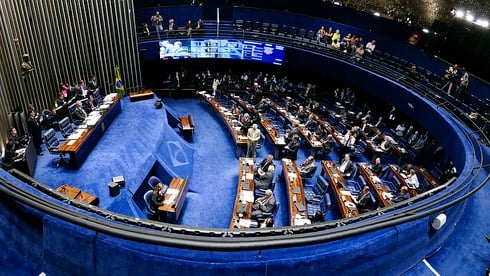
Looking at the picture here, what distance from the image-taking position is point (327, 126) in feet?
52.7

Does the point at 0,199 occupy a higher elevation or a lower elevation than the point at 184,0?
lower

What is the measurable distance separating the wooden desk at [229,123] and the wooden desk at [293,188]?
6.93 ft

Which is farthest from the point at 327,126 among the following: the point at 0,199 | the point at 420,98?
the point at 0,199

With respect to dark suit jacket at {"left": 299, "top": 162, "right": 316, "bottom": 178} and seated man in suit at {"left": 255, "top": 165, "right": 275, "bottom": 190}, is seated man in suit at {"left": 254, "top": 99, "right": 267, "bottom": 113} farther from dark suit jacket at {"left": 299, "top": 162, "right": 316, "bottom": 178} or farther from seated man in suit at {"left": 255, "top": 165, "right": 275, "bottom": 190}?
seated man in suit at {"left": 255, "top": 165, "right": 275, "bottom": 190}

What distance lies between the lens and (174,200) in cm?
992

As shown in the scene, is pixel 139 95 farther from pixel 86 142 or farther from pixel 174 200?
pixel 174 200

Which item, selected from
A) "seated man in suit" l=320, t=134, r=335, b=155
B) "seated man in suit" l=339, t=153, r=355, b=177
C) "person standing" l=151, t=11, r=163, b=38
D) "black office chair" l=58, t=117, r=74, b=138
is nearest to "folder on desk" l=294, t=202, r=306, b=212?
"seated man in suit" l=339, t=153, r=355, b=177

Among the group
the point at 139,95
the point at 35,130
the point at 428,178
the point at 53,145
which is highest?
the point at 35,130

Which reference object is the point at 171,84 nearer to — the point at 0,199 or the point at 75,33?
the point at 75,33

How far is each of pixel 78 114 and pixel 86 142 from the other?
80.1 inches

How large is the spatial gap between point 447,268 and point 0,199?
25.0 feet

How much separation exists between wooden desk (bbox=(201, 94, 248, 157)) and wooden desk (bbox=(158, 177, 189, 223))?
3.67 m

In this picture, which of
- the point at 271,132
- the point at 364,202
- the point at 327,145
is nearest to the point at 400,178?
the point at 364,202

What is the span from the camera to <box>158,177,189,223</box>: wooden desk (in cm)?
960
